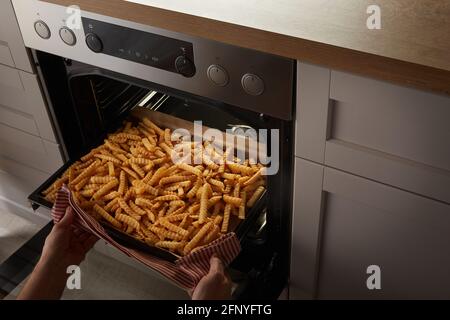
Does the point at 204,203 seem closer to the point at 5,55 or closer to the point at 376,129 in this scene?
the point at 376,129

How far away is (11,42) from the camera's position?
52.1 inches

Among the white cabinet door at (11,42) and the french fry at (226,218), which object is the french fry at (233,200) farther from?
the white cabinet door at (11,42)

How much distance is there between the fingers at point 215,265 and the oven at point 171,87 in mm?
175

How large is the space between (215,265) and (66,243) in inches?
12.3

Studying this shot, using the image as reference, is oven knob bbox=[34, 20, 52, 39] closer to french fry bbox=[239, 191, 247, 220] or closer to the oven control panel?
the oven control panel

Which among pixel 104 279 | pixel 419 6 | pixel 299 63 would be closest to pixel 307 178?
pixel 299 63

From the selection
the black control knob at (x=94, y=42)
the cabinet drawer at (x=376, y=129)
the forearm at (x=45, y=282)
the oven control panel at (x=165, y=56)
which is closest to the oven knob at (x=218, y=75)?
the oven control panel at (x=165, y=56)

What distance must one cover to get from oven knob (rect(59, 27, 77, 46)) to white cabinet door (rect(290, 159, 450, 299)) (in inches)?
20.7

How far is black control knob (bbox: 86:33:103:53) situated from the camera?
3.88 feet

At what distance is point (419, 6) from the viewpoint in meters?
0.97

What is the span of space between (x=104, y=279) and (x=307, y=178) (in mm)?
677

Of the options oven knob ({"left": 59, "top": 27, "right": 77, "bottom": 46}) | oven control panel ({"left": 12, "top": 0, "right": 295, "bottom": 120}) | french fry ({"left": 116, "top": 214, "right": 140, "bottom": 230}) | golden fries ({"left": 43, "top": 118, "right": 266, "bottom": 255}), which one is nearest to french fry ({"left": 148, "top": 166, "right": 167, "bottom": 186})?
golden fries ({"left": 43, "top": 118, "right": 266, "bottom": 255})

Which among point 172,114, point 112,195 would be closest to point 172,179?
point 112,195

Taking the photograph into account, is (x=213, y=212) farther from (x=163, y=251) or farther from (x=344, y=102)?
(x=344, y=102)
